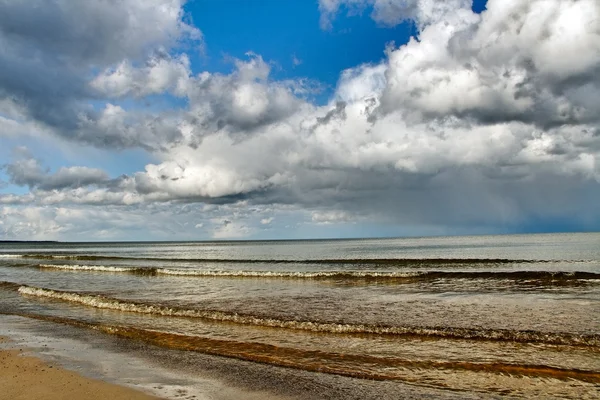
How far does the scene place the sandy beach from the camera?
28.2 feet

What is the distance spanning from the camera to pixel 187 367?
34.6ft

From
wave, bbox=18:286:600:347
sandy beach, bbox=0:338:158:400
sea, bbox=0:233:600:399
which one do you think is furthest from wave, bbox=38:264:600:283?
sandy beach, bbox=0:338:158:400

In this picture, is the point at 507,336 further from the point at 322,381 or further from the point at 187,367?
the point at 187,367

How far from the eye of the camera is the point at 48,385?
30.5 ft

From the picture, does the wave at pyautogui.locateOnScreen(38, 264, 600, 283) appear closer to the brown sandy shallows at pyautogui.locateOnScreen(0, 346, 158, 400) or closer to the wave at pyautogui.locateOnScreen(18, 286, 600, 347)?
the wave at pyautogui.locateOnScreen(18, 286, 600, 347)

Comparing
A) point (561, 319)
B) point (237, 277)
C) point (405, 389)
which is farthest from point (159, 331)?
point (237, 277)

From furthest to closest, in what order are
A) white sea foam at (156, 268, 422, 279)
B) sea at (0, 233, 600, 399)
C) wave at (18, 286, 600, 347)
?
white sea foam at (156, 268, 422, 279)
wave at (18, 286, 600, 347)
sea at (0, 233, 600, 399)

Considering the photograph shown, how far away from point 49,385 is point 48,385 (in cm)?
2

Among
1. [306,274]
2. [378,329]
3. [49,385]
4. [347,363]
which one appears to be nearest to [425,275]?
[306,274]

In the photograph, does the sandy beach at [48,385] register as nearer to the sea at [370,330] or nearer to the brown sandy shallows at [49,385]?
the brown sandy shallows at [49,385]

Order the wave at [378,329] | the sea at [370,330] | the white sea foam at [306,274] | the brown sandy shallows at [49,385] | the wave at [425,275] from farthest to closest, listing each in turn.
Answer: the white sea foam at [306,274] → the wave at [425,275] → the wave at [378,329] → the sea at [370,330] → the brown sandy shallows at [49,385]

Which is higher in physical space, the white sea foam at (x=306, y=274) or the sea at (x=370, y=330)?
the sea at (x=370, y=330)

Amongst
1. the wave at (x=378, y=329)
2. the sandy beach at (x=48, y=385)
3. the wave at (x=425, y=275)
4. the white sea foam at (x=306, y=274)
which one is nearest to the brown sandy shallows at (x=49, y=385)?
the sandy beach at (x=48, y=385)

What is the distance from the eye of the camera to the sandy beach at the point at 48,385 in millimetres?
8609
